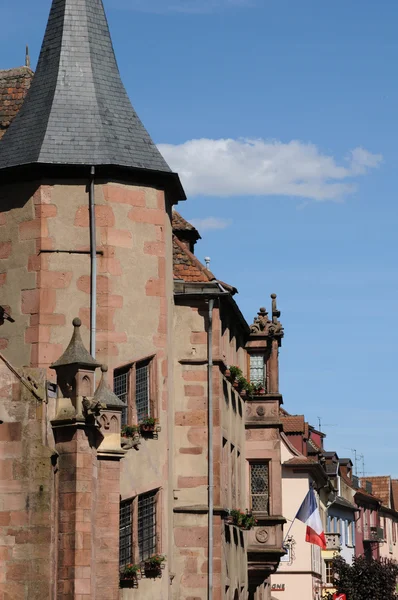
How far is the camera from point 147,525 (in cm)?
3194

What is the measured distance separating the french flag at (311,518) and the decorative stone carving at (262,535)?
679 centimetres

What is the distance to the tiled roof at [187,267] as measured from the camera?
35750 mm

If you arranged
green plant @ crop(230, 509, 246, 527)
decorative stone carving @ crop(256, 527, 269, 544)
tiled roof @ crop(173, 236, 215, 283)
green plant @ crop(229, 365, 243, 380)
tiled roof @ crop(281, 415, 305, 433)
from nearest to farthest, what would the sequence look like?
1. tiled roof @ crop(173, 236, 215, 283)
2. green plant @ crop(230, 509, 246, 527)
3. green plant @ crop(229, 365, 243, 380)
4. decorative stone carving @ crop(256, 527, 269, 544)
5. tiled roof @ crop(281, 415, 305, 433)

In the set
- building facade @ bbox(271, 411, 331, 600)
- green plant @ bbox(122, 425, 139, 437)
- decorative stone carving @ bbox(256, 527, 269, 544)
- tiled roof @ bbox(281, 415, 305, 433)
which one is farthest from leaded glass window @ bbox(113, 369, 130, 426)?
tiled roof @ bbox(281, 415, 305, 433)

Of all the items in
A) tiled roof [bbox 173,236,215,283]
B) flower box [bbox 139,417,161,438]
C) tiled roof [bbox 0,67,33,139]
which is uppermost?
tiled roof [bbox 0,67,33,139]

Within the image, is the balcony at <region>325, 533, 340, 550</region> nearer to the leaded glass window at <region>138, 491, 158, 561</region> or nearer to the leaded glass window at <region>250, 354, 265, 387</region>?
the leaded glass window at <region>250, 354, 265, 387</region>

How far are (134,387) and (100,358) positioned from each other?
4.13ft

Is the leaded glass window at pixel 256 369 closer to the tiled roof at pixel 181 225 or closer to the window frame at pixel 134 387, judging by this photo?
the tiled roof at pixel 181 225

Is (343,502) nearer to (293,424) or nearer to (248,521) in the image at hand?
(293,424)

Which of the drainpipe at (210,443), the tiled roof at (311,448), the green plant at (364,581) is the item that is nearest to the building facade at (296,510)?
the green plant at (364,581)

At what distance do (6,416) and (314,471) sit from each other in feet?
153

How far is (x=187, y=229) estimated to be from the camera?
39750 millimetres

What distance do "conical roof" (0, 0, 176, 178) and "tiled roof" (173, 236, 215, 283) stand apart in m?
4.01

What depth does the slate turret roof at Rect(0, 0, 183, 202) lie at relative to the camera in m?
31.6
